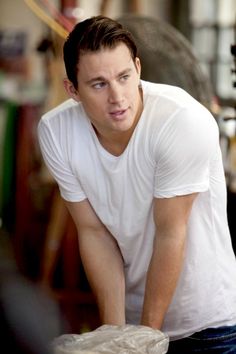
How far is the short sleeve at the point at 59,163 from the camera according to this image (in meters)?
1.83

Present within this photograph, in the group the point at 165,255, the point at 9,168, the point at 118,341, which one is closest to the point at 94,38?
the point at 165,255

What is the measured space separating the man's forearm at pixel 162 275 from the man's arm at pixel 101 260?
A: 0.11 meters

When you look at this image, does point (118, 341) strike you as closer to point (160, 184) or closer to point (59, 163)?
point (160, 184)

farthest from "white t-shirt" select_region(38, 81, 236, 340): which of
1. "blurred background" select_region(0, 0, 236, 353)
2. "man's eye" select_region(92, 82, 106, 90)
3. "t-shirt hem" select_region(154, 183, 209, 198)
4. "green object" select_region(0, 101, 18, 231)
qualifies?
"green object" select_region(0, 101, 18, 231)

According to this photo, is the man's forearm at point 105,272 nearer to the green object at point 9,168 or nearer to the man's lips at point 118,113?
the man's lips at point 118,113

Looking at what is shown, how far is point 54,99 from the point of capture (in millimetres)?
3348

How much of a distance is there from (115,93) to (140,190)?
0.74 ft

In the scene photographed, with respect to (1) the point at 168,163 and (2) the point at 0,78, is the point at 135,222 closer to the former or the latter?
(1) the point at 168,163

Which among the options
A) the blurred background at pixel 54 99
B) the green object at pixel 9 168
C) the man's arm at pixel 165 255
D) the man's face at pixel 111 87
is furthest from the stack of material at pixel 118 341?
the green object at pixel 9 168

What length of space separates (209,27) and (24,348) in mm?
4946

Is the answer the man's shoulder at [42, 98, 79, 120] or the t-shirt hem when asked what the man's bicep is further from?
the man's shoulder at [42, 98, 79, 120]

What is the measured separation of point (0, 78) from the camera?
4852 millimetres

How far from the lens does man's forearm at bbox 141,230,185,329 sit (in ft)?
5.69

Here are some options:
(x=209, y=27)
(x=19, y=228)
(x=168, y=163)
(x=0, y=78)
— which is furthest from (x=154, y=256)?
(x=209, y=27)
